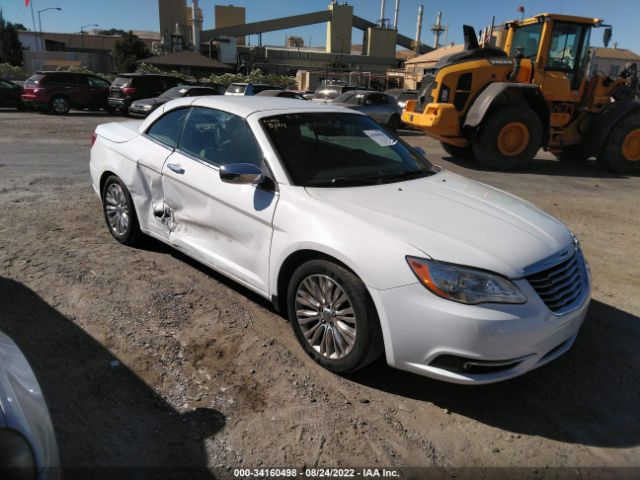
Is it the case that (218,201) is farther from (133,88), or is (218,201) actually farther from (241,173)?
(133,88)

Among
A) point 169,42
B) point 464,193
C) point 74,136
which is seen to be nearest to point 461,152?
point 464,193

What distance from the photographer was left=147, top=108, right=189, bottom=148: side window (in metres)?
4.28

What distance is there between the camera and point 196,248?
3.90m

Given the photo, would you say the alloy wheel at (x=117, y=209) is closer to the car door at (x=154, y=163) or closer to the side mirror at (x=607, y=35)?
the car door at (x=154, y=163)

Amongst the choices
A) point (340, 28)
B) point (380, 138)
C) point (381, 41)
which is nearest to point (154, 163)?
Answer: point (380, 138)

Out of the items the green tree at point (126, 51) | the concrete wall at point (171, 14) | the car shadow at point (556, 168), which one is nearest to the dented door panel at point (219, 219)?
the car shadow at point (556, 168)

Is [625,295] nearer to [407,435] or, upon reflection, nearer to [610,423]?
[610,423]

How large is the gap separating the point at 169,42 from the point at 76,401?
62.6 metres

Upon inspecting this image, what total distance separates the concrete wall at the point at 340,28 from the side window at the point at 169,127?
70.7 metres

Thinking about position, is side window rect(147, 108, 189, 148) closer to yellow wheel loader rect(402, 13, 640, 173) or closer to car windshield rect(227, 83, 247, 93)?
yellow wheel loader rect(402, 13, 640, 173)

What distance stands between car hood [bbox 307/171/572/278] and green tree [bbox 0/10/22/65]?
65.4 metres

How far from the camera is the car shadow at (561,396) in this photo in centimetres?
269

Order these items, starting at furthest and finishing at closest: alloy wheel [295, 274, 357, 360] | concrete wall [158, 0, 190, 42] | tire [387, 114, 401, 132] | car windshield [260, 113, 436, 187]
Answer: concrete wall [158, 0, 190, 42] → tire [387, 114, 401, 132] → car windshield [260, 113, 436, 187] → alloy wheel [295, 274, 357, 360]

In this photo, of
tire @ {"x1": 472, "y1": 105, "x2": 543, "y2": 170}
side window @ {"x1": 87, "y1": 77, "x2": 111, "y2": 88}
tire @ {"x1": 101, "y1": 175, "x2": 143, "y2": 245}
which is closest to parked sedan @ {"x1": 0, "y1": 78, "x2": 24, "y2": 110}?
side window @ {"x1": 87, "y1": 77, "x2": 111, "y2": 88}
